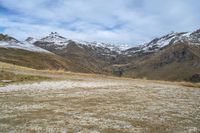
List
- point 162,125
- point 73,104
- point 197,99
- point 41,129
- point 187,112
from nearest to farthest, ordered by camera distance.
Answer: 1. point 41,129
2. point 162,125
3. point 187,112
4. point 73,104
5. point 197,99

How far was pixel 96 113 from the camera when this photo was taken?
78.0 ft

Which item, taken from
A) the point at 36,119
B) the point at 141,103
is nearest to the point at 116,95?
the point at 141,103

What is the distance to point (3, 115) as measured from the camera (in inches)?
884

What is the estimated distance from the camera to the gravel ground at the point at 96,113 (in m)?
19.4

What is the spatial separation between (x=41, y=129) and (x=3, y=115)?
17.5ft

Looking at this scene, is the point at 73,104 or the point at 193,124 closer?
the point at 193,124

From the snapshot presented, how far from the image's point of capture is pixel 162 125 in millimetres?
20469

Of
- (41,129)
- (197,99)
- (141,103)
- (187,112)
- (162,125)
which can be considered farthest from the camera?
(197,99)

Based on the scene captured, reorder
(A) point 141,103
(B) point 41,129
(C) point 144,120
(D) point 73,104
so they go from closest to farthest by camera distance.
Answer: (B) point 41,129 → (C) point 144,120 → (D) point 73,104 → (A) point 141,103

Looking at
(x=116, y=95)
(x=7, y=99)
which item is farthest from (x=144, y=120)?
(x=7, y=99)

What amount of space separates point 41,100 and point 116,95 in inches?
→ 373

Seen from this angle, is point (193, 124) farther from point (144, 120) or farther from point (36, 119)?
point (36, 119)

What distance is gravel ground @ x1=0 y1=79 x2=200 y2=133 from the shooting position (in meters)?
19.4

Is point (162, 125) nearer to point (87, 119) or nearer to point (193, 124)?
point (193, 124)
